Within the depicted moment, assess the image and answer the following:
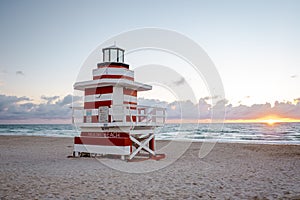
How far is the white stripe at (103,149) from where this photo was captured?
10680 mm

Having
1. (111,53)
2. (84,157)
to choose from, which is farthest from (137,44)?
(84,157)

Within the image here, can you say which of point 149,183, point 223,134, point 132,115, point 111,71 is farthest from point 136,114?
point 223,134

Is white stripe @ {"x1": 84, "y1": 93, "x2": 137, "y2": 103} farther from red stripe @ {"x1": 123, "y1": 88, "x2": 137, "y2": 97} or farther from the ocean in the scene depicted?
the ocean

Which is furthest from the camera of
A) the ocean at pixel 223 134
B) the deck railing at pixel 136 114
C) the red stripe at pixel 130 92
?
the ocean at pixel 223 134

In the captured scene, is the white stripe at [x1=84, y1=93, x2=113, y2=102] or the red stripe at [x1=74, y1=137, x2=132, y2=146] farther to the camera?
the white stripe at [x1=84, y1=93, x2=113, y2=102]

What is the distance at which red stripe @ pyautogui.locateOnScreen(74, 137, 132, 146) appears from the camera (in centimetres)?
1066

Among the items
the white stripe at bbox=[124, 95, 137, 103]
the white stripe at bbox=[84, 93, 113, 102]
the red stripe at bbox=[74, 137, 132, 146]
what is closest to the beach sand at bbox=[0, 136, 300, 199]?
the red stripe at bbox=[74, 137, 132, 146]

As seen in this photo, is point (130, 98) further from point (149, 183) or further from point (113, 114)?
point (149, 183)

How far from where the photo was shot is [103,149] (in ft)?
36.7

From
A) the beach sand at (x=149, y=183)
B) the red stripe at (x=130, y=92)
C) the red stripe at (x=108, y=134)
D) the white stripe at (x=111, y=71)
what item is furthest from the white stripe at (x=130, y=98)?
the beach sand at (x=149, y=183)

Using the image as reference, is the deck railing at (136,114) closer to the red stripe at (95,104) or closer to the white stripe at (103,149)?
the red stripe at (95,104)

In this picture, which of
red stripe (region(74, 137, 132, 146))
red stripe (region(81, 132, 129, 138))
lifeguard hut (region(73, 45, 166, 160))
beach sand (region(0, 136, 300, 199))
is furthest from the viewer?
red stripe (region(81, 132, 129, 138))

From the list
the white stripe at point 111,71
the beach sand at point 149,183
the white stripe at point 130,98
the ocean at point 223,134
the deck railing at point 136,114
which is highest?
the white stripe at point 111,71

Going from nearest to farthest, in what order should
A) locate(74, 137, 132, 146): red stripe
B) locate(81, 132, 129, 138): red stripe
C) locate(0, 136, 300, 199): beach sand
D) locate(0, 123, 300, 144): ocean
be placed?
1. locate(0, 136, 300, 199): beach sand
2. locate(74, 137, 132, 146): red stripe
3. locate(81, 132, 129, 138): red stripe
4. locate(0, 123, 300, 144): ocean
